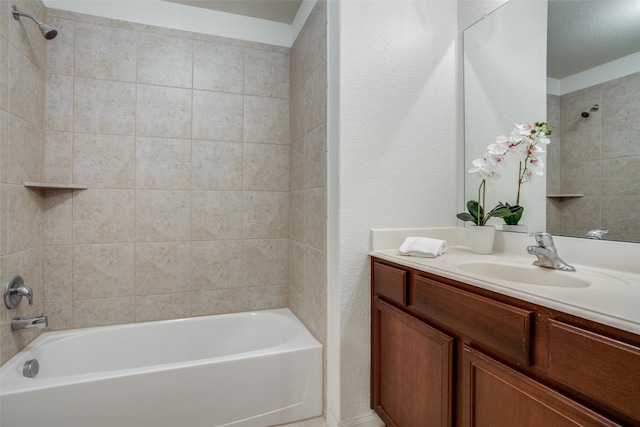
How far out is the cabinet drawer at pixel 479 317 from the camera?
793mm

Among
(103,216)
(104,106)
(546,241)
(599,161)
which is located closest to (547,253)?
(546,241)

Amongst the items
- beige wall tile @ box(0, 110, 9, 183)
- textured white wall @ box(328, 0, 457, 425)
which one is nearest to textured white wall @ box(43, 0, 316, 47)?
textured white wall @ box(328, 0, 457, 425)

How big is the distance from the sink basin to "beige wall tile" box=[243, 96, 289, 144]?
1550mm

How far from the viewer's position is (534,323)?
77cm

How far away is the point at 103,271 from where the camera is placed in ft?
6.39

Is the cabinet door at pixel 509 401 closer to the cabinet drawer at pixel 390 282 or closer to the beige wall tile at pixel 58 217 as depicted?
the cabinet drawer at pixel 390 282

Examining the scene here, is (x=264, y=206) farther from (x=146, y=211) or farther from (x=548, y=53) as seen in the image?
(x=548, y=53)

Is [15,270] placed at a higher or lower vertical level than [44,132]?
lower

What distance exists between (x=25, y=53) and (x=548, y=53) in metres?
2.49

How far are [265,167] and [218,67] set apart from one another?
73cm

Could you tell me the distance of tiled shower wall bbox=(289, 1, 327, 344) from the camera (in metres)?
1.67

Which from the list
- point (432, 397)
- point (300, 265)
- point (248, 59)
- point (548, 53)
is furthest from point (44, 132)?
point (548, 53)

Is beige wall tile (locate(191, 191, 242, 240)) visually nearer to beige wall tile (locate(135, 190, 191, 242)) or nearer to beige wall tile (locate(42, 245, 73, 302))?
beige wall tile (locate(135, 190, 191, 242))

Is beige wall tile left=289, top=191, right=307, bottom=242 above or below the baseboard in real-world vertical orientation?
above
